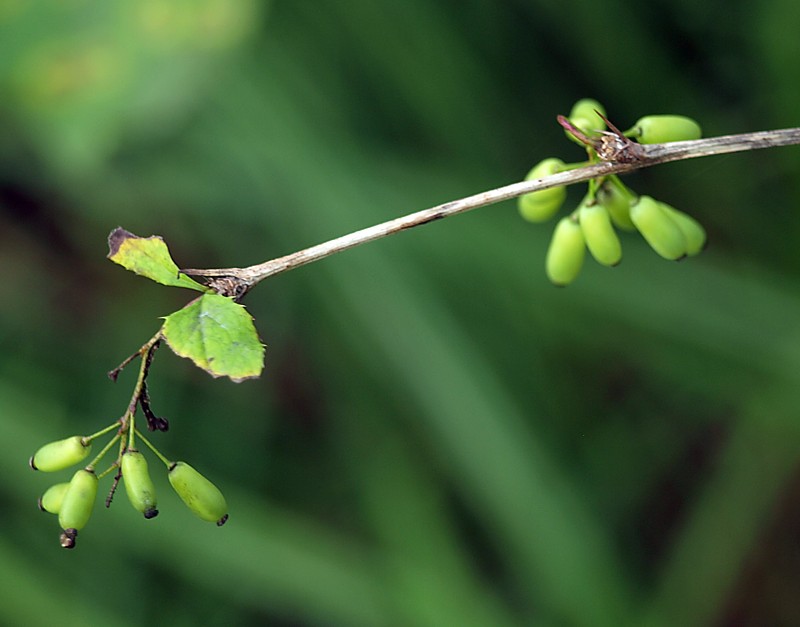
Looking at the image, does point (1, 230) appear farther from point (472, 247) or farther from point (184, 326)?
point (184, 326)

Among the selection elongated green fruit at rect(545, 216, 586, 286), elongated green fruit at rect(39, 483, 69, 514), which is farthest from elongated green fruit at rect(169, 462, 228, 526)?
elongated green fruit at rect(545, 216, 586, 286)

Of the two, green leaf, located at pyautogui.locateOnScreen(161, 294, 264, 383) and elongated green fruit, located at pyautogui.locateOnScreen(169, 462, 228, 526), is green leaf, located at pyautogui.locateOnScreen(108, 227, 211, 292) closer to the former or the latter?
green leaf, located at pyautogui.locateOnScreen(161, 294, 264, 383)

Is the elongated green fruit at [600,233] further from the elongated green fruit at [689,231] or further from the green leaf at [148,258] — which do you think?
the green leaf at [148,258]

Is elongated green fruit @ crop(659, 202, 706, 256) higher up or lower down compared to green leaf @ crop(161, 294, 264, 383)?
higher up

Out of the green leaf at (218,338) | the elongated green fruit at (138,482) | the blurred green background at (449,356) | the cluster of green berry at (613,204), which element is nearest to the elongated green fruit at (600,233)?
the cluster of green berry at (613,204)

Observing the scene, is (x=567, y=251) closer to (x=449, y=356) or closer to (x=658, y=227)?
(x=658, y=227)

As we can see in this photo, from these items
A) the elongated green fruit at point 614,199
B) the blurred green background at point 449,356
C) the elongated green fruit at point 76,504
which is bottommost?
the elongated green fruit at point 76,504

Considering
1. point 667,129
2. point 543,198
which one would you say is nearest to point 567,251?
point 543,198
